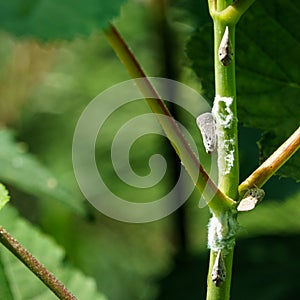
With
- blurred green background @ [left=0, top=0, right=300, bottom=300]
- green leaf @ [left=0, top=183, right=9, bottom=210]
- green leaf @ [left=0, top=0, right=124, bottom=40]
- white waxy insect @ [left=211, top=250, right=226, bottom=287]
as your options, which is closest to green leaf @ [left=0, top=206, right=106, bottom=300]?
blurred green background @ [left=0, top=0, right=300, bottom=300]

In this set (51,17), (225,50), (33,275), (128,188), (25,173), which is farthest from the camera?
(128,188)

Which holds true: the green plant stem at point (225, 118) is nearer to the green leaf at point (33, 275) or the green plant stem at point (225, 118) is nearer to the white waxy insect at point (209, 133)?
the white waxy insect at point (209, 133)

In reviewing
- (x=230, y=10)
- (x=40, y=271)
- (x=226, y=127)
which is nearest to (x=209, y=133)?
(x=226, y=127)

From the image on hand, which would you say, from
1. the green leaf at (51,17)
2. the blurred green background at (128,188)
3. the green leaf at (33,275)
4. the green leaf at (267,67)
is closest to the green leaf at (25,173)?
the blurred green background at (128,188)

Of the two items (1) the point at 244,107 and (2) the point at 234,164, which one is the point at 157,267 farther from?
(2) the point at 234,164

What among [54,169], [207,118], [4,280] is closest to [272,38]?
[207,118]


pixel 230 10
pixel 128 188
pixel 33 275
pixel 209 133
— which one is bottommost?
pixel 128 188

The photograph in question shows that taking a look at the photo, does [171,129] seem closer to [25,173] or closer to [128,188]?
[25,173]
